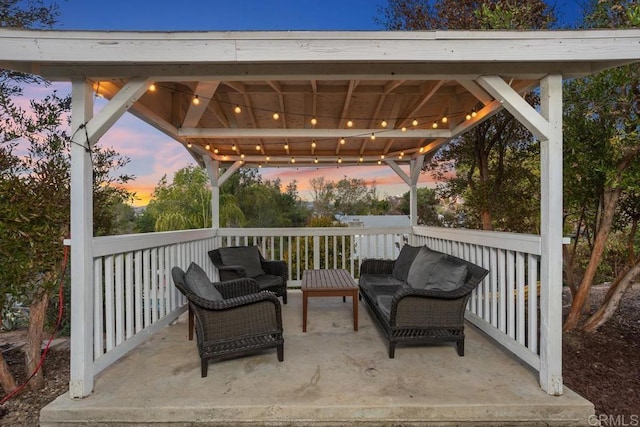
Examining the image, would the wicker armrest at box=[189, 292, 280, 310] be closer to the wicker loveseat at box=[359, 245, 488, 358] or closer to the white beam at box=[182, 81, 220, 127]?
the wicker loveseat at box=[359, 245, 488, 358]

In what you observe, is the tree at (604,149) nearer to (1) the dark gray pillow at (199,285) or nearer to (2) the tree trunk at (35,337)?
(1) the dark gray pillow at (199,285)

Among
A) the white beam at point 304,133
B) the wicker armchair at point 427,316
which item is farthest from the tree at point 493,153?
the wicker armchair at point 427,316

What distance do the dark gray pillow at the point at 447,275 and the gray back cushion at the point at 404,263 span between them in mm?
867

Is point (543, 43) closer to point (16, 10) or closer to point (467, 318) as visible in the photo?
point (467, 318)

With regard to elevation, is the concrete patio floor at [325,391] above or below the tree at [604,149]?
A: below

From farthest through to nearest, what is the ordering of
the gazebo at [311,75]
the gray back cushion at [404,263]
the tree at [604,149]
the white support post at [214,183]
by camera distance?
1. the white support post at [214,183]
2. the gray back cushion at [404,263]
3. the tree at [604,149]
4. the gazebo at [311,75]

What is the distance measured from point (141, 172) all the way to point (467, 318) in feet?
41.1

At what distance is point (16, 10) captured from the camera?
4.09 meters

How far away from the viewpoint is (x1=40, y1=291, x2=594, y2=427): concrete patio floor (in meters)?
2.32

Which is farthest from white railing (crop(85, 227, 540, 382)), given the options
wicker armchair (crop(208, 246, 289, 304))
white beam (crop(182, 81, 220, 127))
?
white beam (crop(182, 81, 220, 127))

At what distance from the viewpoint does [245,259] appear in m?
5.36

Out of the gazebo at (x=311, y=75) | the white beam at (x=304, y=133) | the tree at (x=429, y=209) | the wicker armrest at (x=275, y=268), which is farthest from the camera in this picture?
the tree at (x=429, y=209)

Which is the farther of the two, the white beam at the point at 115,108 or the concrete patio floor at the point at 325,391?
the white beam at the point at 115,108

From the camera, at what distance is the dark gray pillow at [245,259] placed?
5270mm
